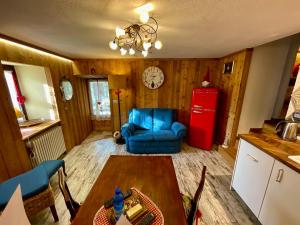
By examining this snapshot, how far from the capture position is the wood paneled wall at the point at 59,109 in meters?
1.82

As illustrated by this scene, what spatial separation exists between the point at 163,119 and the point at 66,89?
8.20ft

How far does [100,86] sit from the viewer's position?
430cm

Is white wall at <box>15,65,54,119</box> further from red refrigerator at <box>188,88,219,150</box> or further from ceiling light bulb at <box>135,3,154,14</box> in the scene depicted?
red refrigerator at <box>188,88,219,150</box>

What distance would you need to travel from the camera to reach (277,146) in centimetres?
149

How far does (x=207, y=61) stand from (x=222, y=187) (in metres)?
2.99

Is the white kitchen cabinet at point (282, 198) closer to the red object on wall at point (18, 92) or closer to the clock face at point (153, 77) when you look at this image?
the clock face at point (153, 77)

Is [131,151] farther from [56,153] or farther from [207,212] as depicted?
[207,212]

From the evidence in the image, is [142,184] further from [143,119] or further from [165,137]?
[143,119]

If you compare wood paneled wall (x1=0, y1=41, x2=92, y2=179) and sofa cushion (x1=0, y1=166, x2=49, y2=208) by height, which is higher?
wood paneled wall (x1=0, y1=41, x2=92, y2=179)

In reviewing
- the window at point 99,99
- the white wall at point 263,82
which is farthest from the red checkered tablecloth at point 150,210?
the window at point 99,99

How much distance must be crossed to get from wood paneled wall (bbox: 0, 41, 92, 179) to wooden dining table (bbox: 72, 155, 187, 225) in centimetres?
147

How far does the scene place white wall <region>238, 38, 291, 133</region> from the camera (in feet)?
8.34

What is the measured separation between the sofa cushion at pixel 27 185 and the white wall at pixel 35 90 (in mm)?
1612

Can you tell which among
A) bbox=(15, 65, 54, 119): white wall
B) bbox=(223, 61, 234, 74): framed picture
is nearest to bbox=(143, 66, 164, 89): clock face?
bbox=(223, 61, 234, 74): framed picture
